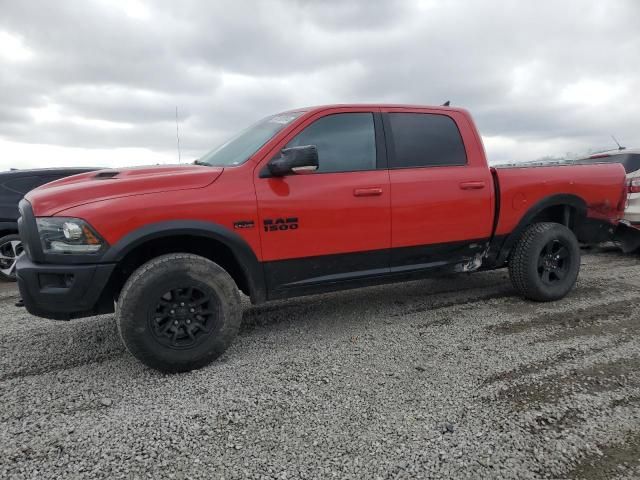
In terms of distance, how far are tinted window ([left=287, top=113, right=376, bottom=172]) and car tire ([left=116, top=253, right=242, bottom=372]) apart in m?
1.24

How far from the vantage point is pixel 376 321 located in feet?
13.7

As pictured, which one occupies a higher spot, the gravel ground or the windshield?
the windshield

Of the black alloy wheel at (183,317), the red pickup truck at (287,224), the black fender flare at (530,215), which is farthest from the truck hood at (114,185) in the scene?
the black fender flare at (530,215)

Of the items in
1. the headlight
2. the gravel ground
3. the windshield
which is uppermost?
the windshield

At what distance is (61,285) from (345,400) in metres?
1.98

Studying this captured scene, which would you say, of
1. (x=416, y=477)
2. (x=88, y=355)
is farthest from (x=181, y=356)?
(x=416, y=477)

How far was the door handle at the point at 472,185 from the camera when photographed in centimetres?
409

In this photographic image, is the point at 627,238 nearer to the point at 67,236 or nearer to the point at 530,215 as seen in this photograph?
the point at 530,215

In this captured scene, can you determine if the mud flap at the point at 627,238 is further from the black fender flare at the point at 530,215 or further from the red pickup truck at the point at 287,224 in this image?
the black fender flare at the point at 530,215

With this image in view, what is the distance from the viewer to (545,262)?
461 centimetres

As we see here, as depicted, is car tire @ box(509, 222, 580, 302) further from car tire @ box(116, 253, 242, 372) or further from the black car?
the black car

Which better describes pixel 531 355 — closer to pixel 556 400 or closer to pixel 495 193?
Answer: pixel 556 400

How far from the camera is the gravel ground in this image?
7.20 ft

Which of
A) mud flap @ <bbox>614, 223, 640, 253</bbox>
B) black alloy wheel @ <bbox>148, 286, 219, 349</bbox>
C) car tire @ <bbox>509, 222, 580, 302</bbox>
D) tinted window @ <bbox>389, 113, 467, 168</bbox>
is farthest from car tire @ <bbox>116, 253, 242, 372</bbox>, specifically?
mud flap @ <bbox>614, 223, 640, 253</bbox>
